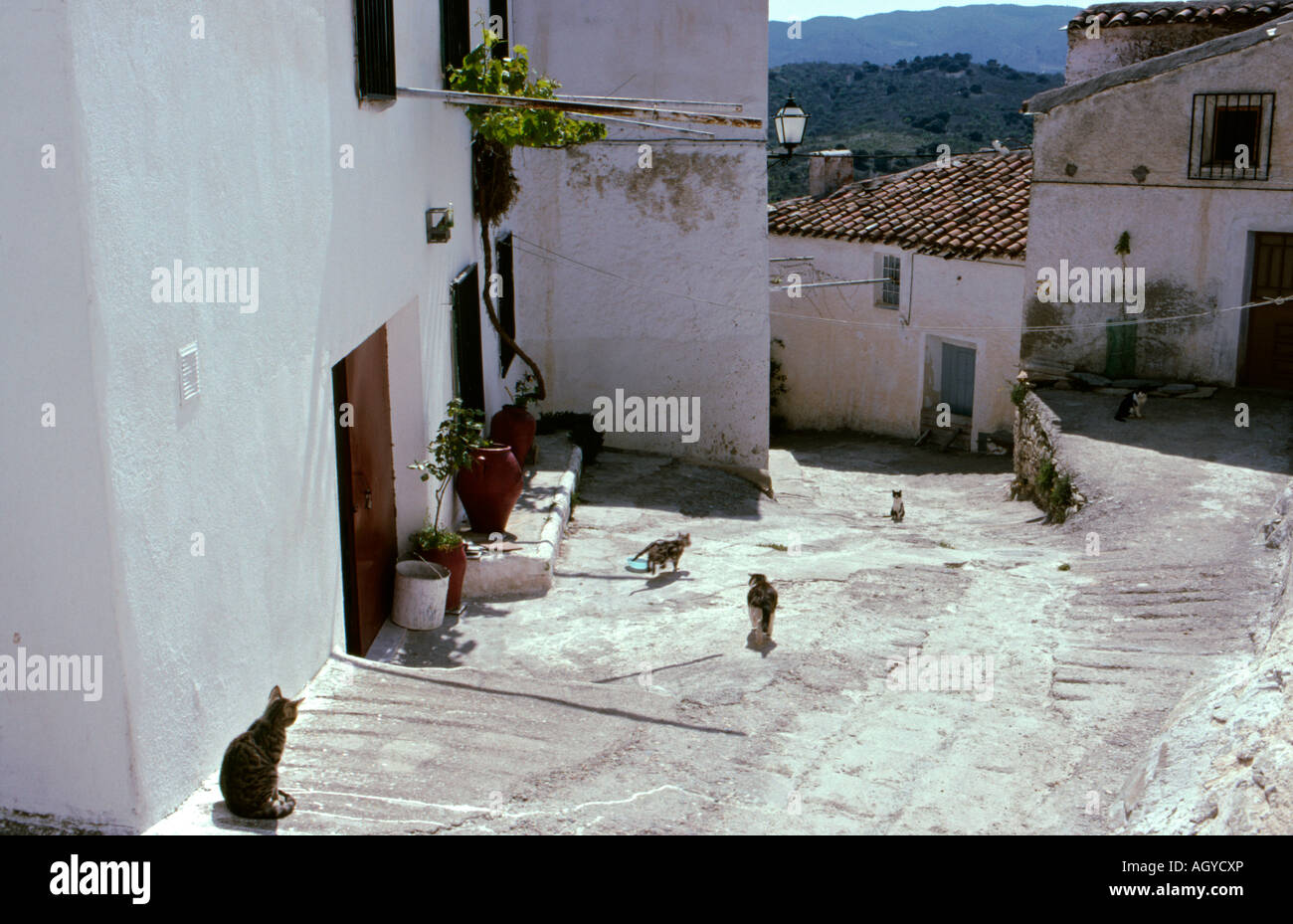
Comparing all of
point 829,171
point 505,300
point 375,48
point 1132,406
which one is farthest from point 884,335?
point 375,48

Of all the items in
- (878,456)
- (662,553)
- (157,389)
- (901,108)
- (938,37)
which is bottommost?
(878,456)

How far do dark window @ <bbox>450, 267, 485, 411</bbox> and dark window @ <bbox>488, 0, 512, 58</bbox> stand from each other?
304cm

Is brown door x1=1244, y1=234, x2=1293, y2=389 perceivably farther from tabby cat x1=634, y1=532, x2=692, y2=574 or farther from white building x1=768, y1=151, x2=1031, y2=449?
tabby cat x1=634, y1=532, x2=692, y2=574

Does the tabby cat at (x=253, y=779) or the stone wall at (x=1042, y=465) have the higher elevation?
the tabby cat at (x=253, y=779)

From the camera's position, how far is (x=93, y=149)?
3.47 metres

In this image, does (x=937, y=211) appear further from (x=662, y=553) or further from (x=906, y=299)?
(x=662, y=553)

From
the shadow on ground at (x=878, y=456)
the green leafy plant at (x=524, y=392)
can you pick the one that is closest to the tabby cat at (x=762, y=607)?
the green leafy plant at (x=524, y=392)

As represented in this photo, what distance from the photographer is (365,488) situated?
7.19 m

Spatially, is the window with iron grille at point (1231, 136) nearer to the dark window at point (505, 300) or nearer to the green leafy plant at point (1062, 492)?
A: the green leafy plant at point (1062, 492)

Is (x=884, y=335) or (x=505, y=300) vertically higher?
(x=505, y=300)

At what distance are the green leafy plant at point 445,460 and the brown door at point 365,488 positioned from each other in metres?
0.23

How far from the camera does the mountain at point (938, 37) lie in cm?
13525

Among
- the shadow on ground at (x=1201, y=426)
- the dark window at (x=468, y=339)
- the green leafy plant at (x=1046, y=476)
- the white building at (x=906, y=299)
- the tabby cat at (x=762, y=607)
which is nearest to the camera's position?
the tabby cat at (x=762, y=607)

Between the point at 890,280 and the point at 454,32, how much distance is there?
1296 centimetres
